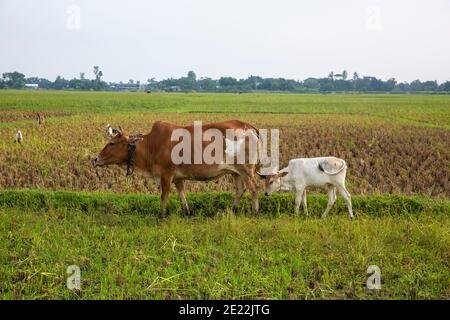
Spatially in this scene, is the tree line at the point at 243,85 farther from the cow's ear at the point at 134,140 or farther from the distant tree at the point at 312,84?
the cow's ear at the point at 134,140

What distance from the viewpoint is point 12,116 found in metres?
26.8

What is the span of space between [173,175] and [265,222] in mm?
1696

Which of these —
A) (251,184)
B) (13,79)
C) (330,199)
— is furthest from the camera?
(13,79)

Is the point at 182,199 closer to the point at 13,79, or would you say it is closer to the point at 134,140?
the point at 134,140

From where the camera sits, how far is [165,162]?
24.6 ft

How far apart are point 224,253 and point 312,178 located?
2.55 meters

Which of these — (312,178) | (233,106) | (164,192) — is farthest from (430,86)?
(164,192)

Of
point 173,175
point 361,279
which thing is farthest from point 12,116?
point 361,279

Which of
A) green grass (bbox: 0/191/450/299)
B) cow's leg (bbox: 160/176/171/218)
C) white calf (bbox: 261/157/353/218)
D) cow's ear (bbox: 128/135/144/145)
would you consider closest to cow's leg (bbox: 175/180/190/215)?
green grass (bbox: 0/191/450/299)

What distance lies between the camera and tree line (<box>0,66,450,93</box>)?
106500 mm

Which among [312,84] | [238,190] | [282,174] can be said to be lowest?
[238,190]

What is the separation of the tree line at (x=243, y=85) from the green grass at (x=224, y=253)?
315ft

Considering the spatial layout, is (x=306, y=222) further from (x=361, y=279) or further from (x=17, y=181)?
(x=17, y=181)

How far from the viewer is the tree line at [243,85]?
349 feet
